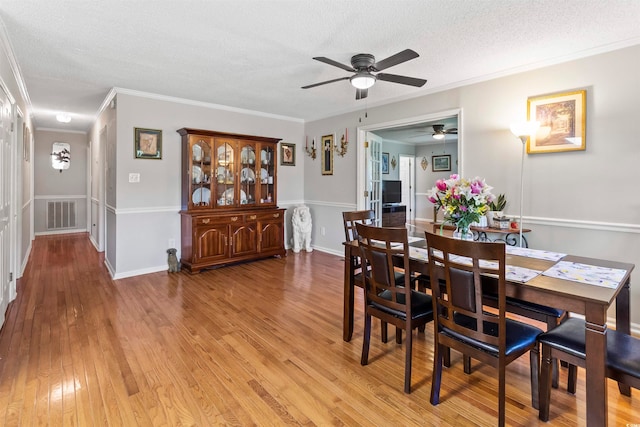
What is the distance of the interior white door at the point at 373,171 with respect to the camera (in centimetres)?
518

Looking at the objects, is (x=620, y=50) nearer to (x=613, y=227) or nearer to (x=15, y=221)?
(x=613, y=227)

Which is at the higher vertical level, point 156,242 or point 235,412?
point 156,242

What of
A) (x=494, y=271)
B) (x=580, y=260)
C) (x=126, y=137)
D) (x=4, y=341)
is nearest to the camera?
(x=494, y=271)

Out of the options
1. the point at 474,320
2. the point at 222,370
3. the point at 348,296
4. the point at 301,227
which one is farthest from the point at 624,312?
the point at 301,227

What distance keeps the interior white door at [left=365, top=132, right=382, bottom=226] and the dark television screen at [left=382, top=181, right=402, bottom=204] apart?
270cm

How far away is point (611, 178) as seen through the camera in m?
2.85

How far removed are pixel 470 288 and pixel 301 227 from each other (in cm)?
423

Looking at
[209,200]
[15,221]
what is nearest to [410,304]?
[209,200]

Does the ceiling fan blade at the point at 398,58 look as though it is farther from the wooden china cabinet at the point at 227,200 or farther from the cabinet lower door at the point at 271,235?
the cabinet lower door at the point at 271,235

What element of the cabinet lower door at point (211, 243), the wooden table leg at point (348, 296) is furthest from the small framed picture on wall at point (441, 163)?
the wooden table leg at point (348, 296)

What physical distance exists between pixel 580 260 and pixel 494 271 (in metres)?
0.95

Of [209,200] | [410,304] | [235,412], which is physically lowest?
[235,412]

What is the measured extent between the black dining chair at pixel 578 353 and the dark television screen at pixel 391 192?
21.5 feet

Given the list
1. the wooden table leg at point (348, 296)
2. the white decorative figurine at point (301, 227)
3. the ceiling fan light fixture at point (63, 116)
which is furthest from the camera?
the white decorative figurine at point (301, 227)
